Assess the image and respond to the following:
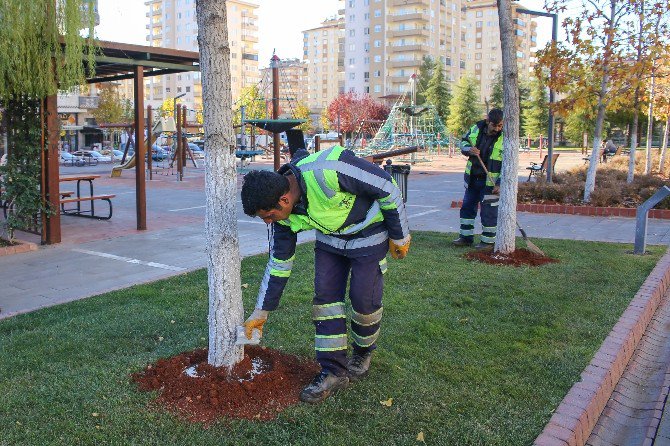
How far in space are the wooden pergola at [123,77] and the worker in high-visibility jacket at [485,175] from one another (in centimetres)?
385

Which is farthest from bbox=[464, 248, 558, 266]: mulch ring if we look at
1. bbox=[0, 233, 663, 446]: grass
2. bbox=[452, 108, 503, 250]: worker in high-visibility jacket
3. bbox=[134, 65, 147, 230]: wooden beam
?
bbox=[134, 65, 147, 230]: wooden beam

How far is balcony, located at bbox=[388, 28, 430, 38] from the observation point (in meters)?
91.6

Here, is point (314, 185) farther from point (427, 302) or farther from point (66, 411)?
point (427, 302)

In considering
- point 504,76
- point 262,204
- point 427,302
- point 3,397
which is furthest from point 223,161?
point 504,76

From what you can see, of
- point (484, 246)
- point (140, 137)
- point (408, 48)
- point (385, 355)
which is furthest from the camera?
point (408, 48)

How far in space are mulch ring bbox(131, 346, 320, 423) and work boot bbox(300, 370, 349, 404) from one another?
0.28 feet

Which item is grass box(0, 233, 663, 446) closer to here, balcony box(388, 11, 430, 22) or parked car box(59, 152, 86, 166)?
parked car box(59, 152, 86, 166)

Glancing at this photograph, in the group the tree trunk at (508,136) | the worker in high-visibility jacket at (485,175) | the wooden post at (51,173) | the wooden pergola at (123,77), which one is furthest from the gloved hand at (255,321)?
the wooden post at (51,173)

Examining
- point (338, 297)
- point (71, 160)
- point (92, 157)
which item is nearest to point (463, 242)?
point (338, 297)

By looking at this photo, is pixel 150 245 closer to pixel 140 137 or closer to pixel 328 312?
pixel 140 137

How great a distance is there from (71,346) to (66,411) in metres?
1.19

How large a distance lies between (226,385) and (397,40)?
94.0 metres

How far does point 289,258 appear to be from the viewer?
12.4ft

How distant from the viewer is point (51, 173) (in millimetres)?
9273
